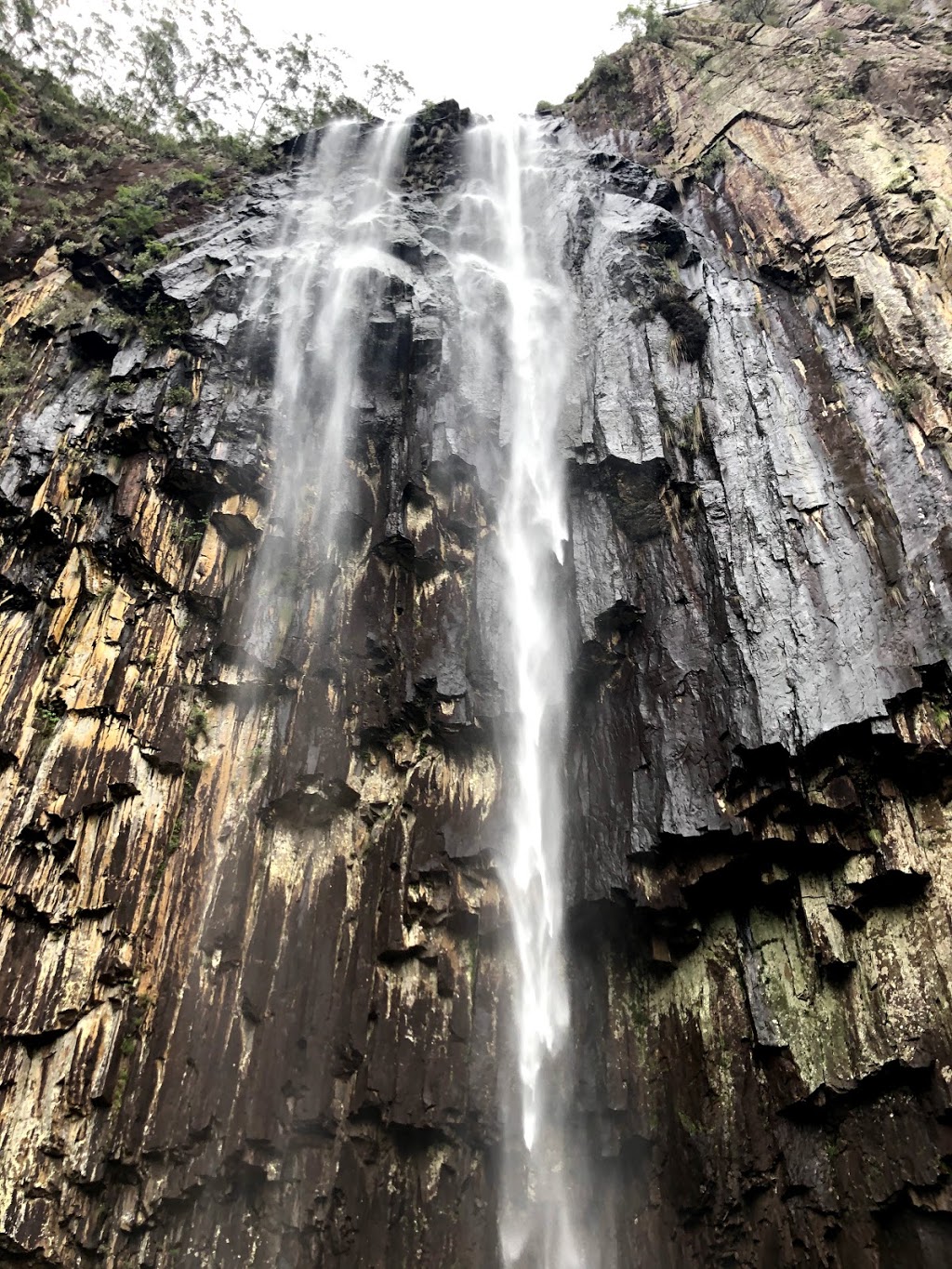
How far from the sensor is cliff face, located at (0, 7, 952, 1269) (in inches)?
343

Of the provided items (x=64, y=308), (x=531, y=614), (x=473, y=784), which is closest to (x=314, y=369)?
(x=64, y=308)

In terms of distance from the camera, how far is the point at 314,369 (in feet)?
48.9

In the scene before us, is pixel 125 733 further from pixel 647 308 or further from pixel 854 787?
pixel 647 308

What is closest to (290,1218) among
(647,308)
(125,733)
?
(125,733)

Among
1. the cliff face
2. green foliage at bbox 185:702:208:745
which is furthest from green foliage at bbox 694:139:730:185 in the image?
green foliage at bbox 185:702:208:745

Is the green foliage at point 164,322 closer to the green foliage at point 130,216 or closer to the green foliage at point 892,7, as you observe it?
the green foliage at point 130,216

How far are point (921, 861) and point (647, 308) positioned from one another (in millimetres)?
10729

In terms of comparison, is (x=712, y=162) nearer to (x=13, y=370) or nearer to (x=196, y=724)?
(x=13, y=370)

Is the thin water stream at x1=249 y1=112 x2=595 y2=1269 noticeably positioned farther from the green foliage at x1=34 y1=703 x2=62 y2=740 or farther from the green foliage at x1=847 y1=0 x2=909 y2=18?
the green foliage at x1=847 y1=0 x2=909 y2=18

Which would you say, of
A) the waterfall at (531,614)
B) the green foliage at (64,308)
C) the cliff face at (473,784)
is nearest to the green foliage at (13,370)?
the cliff face at (473,784)

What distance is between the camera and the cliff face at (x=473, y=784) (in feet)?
28.6

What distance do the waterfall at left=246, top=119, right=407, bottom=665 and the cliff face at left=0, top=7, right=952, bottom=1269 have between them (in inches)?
15.1

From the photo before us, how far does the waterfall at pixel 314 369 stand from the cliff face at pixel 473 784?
A: 15.1 inches

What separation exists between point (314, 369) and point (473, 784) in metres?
8.76
